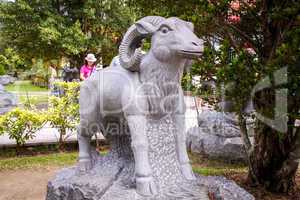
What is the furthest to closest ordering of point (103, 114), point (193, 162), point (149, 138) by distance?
point (193, 162) → point (103, 114) → point (149, 138)

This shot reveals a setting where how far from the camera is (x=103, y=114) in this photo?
113 inches

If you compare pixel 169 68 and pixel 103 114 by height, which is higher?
pixel 169 68

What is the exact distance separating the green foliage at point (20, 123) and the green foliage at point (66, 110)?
0.24 meters

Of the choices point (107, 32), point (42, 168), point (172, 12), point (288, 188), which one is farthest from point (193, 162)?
Result: point (107, 32)

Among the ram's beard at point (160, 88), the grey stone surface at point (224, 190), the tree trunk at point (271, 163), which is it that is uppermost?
the ram's beard at point (160, 88)

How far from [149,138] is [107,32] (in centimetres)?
1124

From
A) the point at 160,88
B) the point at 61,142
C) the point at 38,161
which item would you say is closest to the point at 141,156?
the point at 160,88

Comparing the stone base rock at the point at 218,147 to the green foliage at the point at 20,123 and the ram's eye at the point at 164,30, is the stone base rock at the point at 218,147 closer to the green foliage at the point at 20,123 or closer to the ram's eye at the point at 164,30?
the green foliage at the point at 20,123

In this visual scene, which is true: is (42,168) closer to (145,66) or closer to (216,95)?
(216,95)

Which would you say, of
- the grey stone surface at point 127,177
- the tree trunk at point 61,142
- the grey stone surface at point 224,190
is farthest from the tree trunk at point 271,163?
the tree trunk at point 61,142

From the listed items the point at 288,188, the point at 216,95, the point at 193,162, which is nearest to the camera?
the point at 216,95

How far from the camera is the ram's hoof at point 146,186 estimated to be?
248 cm

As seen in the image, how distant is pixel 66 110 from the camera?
7.03 meters

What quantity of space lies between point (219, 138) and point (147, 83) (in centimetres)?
412
